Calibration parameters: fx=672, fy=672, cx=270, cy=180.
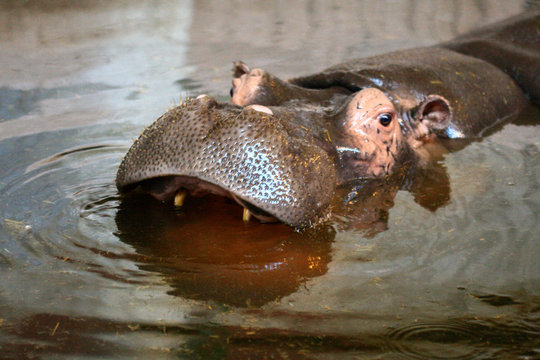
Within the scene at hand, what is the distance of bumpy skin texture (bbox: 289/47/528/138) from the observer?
443 cm

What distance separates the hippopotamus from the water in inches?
7.8

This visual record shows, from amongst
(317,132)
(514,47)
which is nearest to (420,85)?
(317,132)

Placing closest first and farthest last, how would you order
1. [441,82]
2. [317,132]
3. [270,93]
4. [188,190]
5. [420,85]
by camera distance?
[188,190] < [317,132] < [270,93] < [420,85] < [441,82]

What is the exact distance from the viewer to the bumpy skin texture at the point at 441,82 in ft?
14.5

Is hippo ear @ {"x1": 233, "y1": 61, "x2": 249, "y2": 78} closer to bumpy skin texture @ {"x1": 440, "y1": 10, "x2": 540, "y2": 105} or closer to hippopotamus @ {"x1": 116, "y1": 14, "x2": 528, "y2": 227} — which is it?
hippopotamus @ {"x1": 116, "y1": 14, "x2": 528, "y2": 227}

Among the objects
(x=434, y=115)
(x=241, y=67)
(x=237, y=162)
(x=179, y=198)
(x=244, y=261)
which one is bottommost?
(x=244, y=261)

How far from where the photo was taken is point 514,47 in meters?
5.82

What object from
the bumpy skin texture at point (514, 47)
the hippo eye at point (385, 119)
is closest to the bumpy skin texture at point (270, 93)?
the hippo eye at point (385, 119)

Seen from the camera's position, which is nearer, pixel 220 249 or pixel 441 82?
pixel 220 249

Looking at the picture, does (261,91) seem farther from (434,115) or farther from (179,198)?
(434,115)

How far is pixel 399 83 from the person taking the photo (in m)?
4.47

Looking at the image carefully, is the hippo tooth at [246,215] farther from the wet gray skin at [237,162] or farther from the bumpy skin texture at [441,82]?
the bumpy skin texture at [441,82]

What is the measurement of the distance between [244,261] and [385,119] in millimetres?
1363

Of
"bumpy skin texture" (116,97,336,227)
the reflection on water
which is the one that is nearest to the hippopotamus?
"bumpy skin texture" (116,97,336,227)
